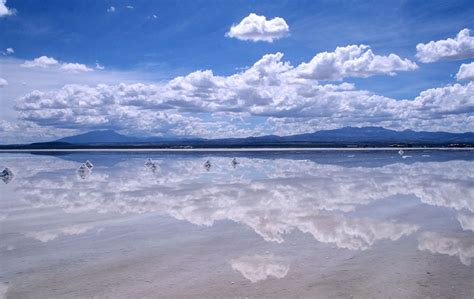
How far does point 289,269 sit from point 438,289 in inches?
124

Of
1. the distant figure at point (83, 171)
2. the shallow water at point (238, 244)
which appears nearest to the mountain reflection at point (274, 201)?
the shallow water at point (238, 244)

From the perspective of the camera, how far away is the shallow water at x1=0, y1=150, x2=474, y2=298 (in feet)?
28.4

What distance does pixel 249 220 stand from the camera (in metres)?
15.7

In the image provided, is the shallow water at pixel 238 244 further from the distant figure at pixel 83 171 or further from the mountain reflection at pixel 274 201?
the distant figure at pixel 83 171

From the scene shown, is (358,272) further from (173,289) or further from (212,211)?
(212,211)

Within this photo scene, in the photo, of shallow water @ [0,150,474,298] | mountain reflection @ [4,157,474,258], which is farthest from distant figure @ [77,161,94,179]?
shallow water @ [0,150,474,298]

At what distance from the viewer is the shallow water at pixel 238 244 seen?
865cm

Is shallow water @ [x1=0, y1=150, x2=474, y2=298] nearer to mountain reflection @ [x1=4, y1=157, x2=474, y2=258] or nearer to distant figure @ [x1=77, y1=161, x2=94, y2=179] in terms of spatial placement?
mountain reflection @ [x1=4, y1=157, x2=474, y2=258]

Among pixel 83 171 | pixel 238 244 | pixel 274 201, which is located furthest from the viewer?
pixel 83 171

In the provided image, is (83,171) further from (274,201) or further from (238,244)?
(238,244)

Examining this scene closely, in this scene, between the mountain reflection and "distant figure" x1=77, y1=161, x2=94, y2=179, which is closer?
the mountain reflection

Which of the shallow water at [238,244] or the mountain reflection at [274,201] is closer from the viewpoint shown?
the shallow water at [238,244]

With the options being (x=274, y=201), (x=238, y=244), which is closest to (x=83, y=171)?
(x=274, y=201)

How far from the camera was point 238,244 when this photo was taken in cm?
1204
